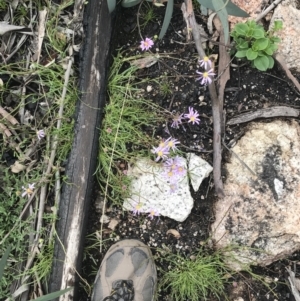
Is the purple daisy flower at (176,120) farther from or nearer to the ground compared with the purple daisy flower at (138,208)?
farther from the ground

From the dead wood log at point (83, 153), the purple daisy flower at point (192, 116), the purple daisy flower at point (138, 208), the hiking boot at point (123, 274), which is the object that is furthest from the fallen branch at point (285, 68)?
the hiking boot at point (123, 274)

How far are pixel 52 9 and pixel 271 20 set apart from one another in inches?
43.4

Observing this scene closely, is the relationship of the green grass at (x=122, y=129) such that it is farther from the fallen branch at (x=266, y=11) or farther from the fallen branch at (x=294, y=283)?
the fallen branch at (x=294, y=283)

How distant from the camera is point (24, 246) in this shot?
7.00ft

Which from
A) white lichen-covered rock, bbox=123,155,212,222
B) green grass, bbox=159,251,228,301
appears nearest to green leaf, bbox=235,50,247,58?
white lichen-covered rock, bbox=123,155,212,222

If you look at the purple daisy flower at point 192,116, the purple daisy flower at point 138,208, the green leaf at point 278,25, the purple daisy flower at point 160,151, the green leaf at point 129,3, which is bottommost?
the purple daisy flower at point 138,208

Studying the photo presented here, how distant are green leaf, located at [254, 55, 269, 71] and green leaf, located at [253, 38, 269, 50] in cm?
5

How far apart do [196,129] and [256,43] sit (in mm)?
484

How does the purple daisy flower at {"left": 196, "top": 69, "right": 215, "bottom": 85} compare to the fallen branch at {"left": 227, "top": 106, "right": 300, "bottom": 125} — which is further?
the fallen branch at {"left": 227, "top": 106, "right": 300, "bottom": 125}

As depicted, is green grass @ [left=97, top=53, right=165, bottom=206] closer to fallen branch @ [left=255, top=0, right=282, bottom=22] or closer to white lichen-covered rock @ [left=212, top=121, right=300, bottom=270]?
white lichen-covered rock @ [left=212, top=121, right=300, bottom=270]

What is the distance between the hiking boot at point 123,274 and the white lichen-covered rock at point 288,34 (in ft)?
3.77

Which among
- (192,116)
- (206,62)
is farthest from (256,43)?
(192,116)

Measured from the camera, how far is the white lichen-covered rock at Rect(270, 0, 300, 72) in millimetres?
2105

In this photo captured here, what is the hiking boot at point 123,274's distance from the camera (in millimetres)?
2086
